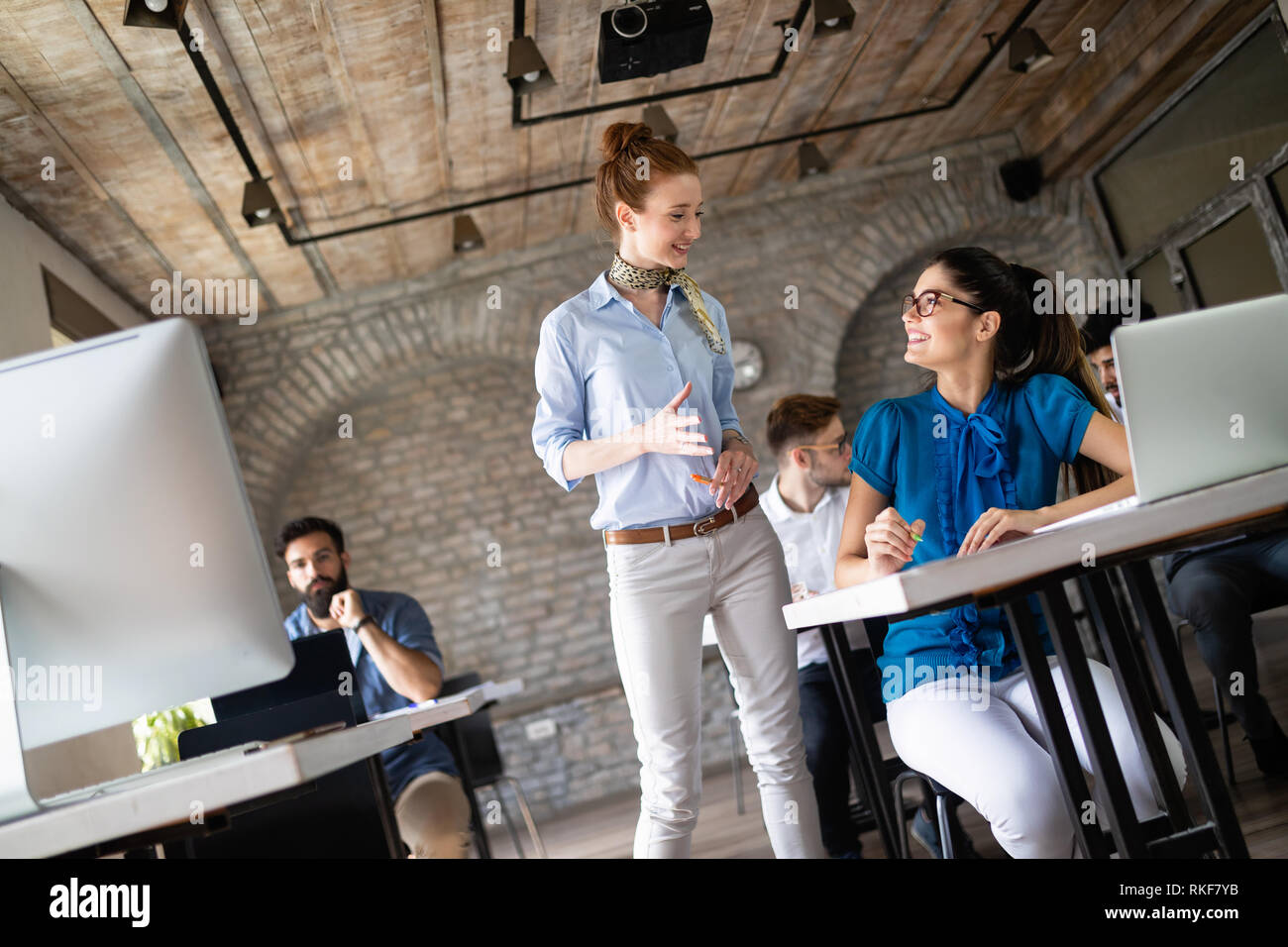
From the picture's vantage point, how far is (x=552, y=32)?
13.3ft

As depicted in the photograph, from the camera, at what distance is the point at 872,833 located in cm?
335

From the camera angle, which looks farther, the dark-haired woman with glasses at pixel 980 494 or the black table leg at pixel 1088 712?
the dark-haired woman with glasses at pixel 980 494

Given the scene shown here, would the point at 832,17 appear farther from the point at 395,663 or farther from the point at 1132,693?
the point at 1132,693

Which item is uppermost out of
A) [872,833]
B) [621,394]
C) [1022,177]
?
[1022,177]

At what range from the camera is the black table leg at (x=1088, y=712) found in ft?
4.28

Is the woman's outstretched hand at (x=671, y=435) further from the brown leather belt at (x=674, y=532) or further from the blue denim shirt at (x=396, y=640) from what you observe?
the blue denim shirt at (x=396, y=640)

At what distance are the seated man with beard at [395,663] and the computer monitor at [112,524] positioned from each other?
1558 millimetres

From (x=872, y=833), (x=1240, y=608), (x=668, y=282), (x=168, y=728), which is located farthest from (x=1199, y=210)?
(x=168, y=728)

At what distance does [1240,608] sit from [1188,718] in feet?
5.17

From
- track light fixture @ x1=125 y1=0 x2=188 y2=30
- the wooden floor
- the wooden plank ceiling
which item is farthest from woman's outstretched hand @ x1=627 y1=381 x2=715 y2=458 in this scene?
the wooden plank ceiling

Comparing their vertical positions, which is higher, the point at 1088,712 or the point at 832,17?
the point at 832,17

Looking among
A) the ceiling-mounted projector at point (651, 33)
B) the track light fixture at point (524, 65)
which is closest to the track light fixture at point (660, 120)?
the ceiling-mounted projector at point (651, 33)

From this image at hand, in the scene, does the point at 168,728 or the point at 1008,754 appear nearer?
the point at 1008,754
